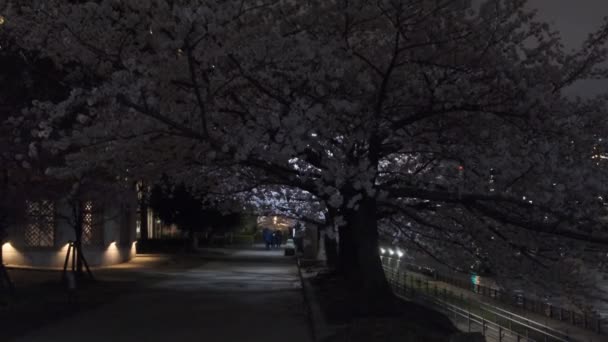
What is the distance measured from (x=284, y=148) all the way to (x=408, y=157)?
17.1 feet

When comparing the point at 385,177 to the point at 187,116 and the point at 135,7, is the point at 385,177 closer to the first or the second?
the point at 187,116

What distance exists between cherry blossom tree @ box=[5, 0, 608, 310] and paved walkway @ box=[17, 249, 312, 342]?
2.67m

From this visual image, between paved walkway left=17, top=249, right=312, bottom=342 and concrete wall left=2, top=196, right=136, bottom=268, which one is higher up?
concrete wall left=2, top=196, right=136, bottom=268

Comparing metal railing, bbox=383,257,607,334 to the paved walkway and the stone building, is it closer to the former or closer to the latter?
the paved walkway

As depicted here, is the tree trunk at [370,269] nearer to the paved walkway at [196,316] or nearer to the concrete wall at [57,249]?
the paved walkway at [196,316]

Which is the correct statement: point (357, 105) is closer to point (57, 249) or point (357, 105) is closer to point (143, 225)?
point (57, 249)

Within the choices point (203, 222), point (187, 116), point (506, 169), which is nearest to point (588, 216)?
point (506, 169)

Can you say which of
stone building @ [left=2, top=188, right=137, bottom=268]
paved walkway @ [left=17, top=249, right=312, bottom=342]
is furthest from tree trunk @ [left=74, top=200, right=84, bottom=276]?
paved walkway @ [left=17, top=249, right=312, bottom=342]

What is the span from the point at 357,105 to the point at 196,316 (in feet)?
23.2

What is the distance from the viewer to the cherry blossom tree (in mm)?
8414

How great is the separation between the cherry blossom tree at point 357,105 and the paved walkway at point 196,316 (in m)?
2.67

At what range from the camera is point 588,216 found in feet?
27.2

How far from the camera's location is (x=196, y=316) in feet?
48.8

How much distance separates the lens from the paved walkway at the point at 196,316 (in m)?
12.4
